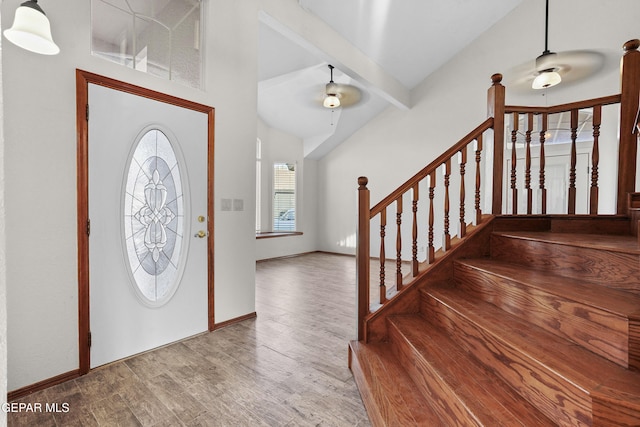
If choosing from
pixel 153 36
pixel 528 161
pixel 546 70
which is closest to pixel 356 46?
pixel 546 70

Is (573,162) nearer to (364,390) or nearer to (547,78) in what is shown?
(547,78)

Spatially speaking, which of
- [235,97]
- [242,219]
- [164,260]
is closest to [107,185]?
[164,260]

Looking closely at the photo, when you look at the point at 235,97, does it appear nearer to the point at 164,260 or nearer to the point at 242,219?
the point at 242,219

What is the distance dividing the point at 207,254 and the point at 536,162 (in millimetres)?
4904

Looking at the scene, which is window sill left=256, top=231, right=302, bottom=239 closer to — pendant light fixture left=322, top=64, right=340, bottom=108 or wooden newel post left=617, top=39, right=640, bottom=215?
pendant light fixture left=322, top=64, right=340, bottom=108

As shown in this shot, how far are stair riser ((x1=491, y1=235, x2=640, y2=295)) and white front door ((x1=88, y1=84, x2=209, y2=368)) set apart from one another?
2.42 m

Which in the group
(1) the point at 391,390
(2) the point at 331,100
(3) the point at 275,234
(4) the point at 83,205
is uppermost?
(2) the point at 331,100

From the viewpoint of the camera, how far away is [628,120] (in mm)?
2184

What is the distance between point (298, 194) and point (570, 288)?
5839mm

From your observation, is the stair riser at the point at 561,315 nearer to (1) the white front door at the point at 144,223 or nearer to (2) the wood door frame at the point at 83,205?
(1) the white front door at the point at 144,223

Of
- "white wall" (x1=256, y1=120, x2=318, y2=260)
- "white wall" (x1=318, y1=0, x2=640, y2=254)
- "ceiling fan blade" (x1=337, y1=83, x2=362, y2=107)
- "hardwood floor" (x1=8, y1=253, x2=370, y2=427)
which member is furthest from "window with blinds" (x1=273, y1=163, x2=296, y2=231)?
"hardwood floor" (x1=8, y1=253, x2=370, y2=427)

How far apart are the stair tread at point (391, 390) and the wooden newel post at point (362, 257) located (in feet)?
0.75

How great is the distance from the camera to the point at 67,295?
1.93 metres

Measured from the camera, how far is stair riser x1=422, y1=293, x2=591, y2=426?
3.27 ft
